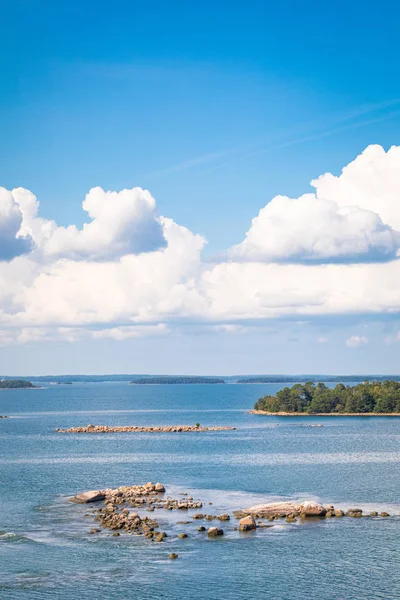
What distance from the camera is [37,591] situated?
5956 cm

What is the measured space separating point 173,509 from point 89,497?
1208 cm

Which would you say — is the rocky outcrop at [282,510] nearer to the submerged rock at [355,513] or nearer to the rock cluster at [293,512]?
the rock cluster at [293,512]

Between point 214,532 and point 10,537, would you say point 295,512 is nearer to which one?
point 214,532

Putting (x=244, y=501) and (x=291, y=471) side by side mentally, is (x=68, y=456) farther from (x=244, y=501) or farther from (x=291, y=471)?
(x=244, y=501)

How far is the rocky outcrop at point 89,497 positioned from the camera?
95.8 meters

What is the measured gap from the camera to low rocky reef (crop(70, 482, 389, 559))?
77875 mm

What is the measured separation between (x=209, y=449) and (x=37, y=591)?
10027 centimetres

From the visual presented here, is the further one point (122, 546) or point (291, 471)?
point (291, 471)

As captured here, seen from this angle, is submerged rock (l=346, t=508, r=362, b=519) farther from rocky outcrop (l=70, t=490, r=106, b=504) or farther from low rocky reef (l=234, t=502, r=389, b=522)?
rocky outcrop (l=70, t=490, r=106, b=504)

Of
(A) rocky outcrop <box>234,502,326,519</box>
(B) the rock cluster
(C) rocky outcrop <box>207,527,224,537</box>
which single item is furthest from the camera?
(A) rocky outcrop <box>234,502,326,519</box>

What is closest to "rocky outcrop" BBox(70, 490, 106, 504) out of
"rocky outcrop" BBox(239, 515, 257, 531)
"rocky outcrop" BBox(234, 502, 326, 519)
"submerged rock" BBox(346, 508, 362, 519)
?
"rocky outcrop" BBox(234, 502, 326, 519)

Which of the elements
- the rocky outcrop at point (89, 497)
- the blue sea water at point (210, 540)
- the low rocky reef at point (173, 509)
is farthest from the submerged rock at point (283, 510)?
the rocky outcrop at point (89, 497)

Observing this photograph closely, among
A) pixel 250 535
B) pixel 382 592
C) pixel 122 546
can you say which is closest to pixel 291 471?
pixel 250 535

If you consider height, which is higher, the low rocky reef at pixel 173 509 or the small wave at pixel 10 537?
the low rocky reef at pixel 173 509
